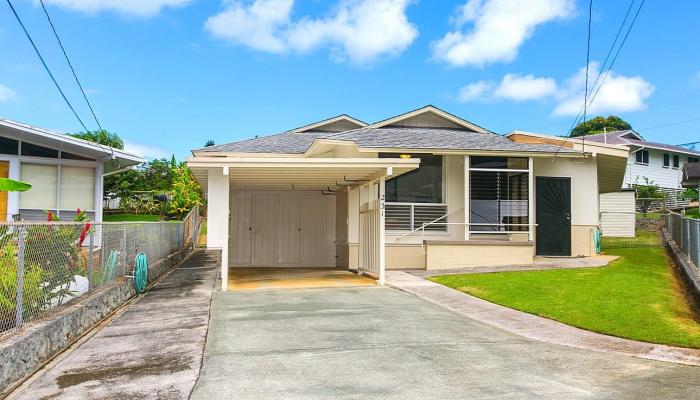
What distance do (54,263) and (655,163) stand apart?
42.4m

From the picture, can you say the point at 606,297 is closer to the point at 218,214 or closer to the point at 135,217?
the point at 218,214

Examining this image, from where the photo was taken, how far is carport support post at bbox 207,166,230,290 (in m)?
11.7

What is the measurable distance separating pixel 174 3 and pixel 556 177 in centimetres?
1300

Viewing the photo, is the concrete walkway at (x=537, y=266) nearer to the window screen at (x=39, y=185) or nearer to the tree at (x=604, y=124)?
the window screen at (x=39, y=185)

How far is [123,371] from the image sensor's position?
5703mm

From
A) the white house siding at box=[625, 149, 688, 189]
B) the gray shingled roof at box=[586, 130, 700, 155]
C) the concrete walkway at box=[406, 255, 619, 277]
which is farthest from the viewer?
the white house siding at box=[625, 149, 688, 189]

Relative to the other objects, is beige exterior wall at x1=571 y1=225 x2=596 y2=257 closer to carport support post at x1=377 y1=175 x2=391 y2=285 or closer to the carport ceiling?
the carport ceiling

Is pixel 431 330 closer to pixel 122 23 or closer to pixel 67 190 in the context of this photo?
pixel 67 190

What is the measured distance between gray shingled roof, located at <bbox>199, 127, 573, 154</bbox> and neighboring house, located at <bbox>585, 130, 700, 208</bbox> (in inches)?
939

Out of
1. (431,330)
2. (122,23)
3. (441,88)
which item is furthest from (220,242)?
(441,88)

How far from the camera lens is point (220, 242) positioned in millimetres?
11688

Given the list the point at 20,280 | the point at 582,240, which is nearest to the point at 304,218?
the point at 582,240

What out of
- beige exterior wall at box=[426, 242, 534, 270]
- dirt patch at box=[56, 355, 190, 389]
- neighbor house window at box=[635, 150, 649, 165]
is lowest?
dirt patch at box=[56, 355, 190, 389]

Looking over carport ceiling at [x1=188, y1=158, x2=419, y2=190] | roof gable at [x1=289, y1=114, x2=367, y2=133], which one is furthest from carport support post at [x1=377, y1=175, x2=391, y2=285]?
roof gable at [x1=289, y1=114, x2=367, y2=133]
